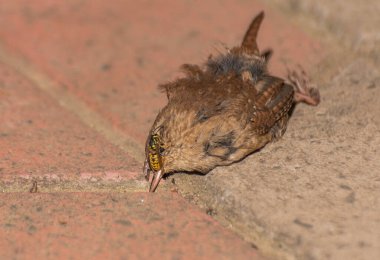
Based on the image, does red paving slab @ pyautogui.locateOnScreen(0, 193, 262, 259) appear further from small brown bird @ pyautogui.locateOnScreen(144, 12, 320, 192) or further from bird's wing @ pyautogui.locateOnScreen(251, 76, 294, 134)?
bird's wing @ pyautogui.locateOnScreen(251, 76, 294, 134)

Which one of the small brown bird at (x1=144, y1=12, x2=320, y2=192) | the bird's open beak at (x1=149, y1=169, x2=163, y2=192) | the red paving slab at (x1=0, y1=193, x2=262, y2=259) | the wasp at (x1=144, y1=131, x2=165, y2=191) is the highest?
the small brown bird at (x1=144, y1=12, x2=320, y2=192)

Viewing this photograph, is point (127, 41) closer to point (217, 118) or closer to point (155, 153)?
point (217, 118)

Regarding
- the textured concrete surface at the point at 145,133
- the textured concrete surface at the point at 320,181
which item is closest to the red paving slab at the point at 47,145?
the textured concrete surface at the point at 145,133

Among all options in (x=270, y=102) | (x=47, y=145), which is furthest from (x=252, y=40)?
(x=47, y=145)

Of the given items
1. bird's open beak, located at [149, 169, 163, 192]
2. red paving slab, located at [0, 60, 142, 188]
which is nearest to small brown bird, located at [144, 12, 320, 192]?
bird's open beak, located at [149, 169, 163, 192]

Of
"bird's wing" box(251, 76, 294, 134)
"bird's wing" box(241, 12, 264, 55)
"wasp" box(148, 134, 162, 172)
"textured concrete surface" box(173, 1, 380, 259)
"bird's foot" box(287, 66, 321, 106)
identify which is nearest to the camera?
"textured concrete surface" box(173, 1, 380, 259)

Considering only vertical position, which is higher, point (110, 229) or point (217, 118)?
point (217, 118)

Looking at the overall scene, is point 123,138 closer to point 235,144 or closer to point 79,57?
point 235,144
